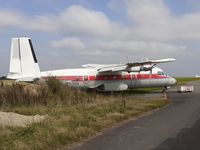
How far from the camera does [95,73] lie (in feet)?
136

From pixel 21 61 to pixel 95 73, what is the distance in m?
8.29

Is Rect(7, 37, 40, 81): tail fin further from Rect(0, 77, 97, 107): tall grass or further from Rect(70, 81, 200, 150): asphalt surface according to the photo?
Rect(70, 81, 200, 150): asphalt surface

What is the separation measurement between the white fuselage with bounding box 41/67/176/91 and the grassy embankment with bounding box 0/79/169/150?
11469mm

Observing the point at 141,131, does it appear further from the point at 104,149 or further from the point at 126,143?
the point at 104,149

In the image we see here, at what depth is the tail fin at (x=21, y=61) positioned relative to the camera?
39.4 m

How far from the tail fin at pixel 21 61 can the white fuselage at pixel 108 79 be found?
1.67m

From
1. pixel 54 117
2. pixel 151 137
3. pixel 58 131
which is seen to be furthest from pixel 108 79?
pixel 151 137

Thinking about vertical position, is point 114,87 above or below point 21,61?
below

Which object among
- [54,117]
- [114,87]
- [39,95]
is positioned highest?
[114,87]

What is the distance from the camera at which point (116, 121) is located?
53.7ft

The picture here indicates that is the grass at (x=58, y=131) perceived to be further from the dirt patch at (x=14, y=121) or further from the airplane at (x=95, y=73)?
the airplane at (x=95, y=73)

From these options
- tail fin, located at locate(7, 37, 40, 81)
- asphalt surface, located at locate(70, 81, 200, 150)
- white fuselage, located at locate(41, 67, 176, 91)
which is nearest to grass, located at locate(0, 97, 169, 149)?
asphalt surface, located at locate(70, 81, 200, 150)

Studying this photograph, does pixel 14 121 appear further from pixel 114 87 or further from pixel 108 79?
pixel 108 79

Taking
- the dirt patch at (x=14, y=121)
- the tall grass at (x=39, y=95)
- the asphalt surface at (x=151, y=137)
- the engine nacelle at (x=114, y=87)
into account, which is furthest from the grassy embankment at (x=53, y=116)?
the engine nacelle at (x=114, y=87)
